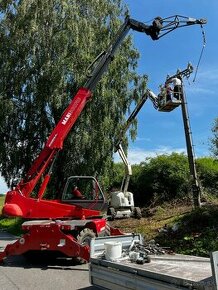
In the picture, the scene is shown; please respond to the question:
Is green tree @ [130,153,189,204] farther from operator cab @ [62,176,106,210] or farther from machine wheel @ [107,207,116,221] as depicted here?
operator cab @ [62,176,106,210]

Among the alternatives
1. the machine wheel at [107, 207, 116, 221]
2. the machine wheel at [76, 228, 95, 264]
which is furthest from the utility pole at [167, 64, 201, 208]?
the machine wheel at [76, 228, 95, 264]

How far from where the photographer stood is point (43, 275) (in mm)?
9516

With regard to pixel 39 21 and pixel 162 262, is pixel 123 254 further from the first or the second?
pixel 39 21

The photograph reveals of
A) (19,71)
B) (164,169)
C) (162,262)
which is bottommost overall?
(162,262)

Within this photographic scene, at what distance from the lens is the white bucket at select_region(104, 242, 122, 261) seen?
6.77 m

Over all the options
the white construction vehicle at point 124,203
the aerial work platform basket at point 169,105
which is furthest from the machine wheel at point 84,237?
the aerial work platform basket at point 169,105

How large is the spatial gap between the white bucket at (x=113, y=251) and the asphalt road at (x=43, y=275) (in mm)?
1480

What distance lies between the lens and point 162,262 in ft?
21.4

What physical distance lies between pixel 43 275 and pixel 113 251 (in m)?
3.28

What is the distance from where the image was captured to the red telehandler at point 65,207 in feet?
35.0

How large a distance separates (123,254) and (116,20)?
1677 centimetres

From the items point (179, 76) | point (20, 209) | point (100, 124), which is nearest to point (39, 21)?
point (100, 124)

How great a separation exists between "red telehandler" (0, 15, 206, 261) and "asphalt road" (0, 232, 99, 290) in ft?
1.18

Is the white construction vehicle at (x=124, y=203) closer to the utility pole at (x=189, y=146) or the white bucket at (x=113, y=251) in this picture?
the utility pole at (x=189, y=146)
